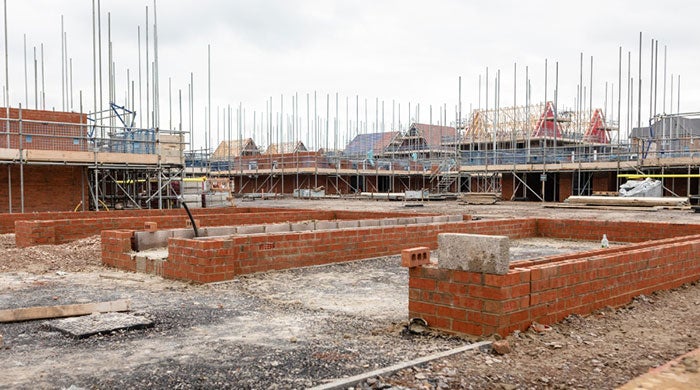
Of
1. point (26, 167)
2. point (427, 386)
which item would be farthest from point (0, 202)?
point (427, 386)

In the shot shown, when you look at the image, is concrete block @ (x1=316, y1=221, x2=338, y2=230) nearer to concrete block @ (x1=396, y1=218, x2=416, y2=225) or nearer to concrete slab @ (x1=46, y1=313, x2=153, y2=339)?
concrete block @ (x1=396, y1=218, x2=416, y2=225)

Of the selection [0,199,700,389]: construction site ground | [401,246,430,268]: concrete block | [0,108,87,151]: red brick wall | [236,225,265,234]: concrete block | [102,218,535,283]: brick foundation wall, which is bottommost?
[0,199,700,389]: construction site ground

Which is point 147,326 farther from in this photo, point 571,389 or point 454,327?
point 571,389

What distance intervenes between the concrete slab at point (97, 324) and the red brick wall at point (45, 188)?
14400mm

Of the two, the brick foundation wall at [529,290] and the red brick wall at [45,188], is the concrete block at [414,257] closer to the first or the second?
the brick foundation wall at [529,290]

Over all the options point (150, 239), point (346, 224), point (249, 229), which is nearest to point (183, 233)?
point (150, 239)

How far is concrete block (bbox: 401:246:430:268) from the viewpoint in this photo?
522 cm

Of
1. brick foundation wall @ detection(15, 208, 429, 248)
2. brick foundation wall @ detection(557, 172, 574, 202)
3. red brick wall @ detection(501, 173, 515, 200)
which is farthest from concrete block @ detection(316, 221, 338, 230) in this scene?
red brick wall @ detection(501, 173, 515, 200)

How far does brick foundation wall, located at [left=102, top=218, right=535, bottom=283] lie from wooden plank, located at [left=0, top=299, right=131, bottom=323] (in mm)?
1799

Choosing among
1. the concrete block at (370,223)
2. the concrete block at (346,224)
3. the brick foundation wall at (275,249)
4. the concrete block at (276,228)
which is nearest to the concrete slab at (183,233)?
the brick foundation wall at (275,249)

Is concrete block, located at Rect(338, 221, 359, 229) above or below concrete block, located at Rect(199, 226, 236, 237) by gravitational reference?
below

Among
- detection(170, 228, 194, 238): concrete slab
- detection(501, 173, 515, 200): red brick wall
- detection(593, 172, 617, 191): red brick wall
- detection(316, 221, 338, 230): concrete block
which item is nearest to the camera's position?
detection(170, 228, 194, 238): concrete slab

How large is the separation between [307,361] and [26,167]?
1703cm

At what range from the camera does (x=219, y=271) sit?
306 inches
